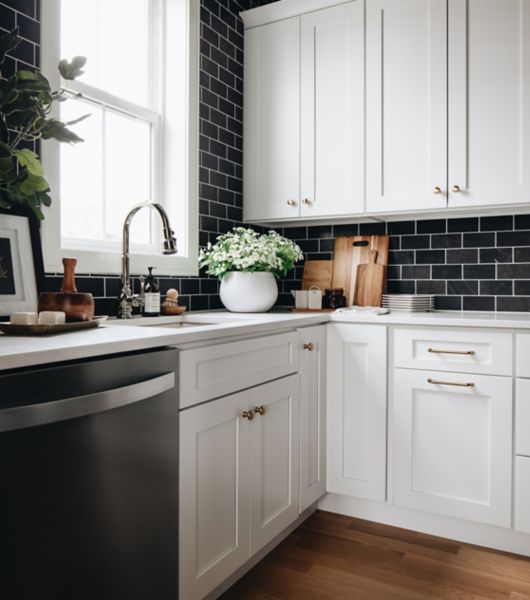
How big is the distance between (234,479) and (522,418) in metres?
1.13

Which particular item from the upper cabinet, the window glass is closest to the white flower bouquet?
the upper cabinet

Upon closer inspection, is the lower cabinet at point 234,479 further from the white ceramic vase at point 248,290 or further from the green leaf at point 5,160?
the green leaf at point 5,160

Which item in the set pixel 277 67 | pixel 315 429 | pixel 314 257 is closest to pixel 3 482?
pixel 315 429

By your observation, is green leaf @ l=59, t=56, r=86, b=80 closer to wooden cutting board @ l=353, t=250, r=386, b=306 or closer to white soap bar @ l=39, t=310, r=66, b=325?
white soap bar @ l=39, t=310, r=66, b=325

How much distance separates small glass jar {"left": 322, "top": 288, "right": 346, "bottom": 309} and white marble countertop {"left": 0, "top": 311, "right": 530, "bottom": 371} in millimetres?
345

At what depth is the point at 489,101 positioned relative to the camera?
2332 mm

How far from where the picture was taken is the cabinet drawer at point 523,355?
6.70ft

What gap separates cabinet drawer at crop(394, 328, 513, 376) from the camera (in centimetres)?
209

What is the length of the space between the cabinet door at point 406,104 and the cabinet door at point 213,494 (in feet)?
A: 4.25

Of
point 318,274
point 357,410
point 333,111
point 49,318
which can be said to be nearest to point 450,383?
point 357,410

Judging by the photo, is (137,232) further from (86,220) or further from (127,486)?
(127,486)

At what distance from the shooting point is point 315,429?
7.71 feet

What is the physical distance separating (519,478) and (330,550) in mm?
774

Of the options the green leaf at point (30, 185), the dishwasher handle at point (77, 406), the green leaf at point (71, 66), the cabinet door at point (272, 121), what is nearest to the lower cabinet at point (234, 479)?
the dishwasher handle at point (77, 406)
